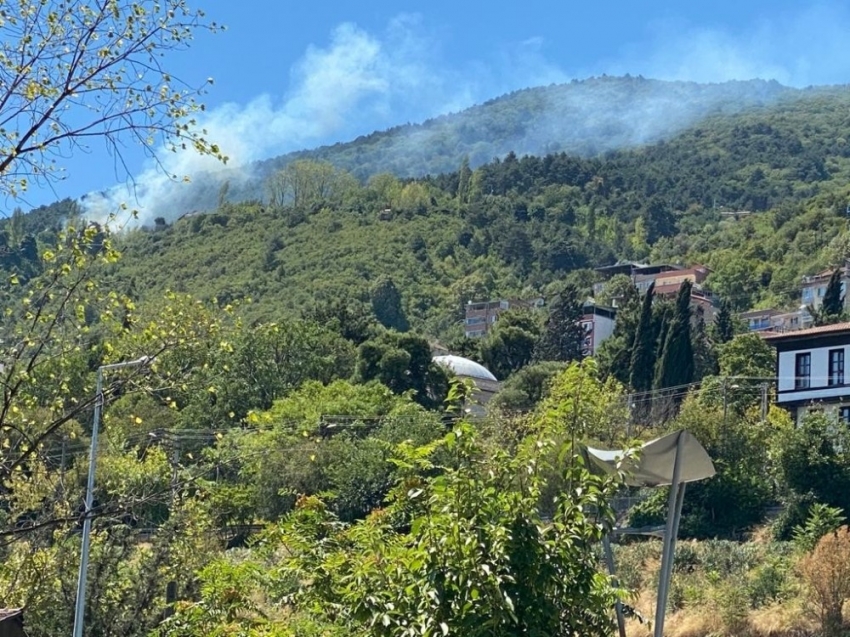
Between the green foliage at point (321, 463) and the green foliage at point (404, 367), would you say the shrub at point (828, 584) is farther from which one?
the green foliage at point (404, 367)

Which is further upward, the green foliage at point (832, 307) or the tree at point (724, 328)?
the green foliage at point (832, 307)

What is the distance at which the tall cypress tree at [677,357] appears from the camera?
224ft

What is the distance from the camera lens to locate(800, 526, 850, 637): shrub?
88.7 ft

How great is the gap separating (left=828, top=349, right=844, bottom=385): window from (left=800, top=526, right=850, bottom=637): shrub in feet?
71.3

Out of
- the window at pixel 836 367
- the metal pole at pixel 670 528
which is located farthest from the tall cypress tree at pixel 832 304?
the metal pole at pixel 670 528

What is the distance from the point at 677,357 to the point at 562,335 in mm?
20735

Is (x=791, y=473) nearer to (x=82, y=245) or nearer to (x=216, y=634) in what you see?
(x=216, y=634)

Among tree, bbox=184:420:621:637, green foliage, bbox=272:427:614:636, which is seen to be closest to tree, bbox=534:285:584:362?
tree, bbox=184:420:621:637

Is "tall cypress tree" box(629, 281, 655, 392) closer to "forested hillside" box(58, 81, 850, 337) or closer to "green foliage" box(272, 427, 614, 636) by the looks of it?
"forested hillside" box(58, 81, 850, 337)

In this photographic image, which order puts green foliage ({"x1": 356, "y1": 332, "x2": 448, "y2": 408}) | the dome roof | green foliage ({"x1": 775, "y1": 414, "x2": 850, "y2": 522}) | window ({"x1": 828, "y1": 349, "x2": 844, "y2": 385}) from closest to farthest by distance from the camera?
1. green foliage ({"x1": 775, "y1": 414, "x2": 850, "y2": 522})
2. window ({"x1": 828, "y1": 349, "x2": 844, "y2": 385})
3. green foliage ({"x1": 356, "y1": 332, "x2": 448, "y2": 408})
4. the dome roof

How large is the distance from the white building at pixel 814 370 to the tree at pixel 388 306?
231ft

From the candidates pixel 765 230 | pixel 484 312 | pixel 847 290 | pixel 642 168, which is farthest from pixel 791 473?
pixel 642 168

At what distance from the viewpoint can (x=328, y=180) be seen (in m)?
172

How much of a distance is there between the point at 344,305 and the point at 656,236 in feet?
298
